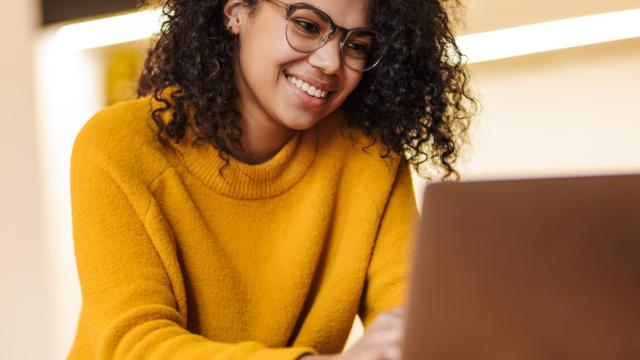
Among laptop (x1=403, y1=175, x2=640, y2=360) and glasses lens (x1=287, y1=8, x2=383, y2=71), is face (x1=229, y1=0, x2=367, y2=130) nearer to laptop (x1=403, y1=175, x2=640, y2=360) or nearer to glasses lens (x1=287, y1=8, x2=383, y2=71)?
glasses lens (x1=287, y1=8, x2=383, y2=71)

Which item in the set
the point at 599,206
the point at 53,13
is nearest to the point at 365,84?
the point at 599,206

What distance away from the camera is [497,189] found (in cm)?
59

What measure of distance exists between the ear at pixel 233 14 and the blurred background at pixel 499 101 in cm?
79

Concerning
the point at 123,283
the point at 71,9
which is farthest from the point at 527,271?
the point at 71,9

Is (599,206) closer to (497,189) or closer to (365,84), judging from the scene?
(497,189)

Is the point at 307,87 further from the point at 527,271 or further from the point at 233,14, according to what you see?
the point at 527,271

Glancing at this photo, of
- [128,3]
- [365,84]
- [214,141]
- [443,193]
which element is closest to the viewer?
[443,193]

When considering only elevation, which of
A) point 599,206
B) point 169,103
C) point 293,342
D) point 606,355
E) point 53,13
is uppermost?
point 53,13

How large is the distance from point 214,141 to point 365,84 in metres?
0.28

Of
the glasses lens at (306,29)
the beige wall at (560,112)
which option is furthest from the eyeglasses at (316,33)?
the beige wall at (560,112)

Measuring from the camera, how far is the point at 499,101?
2.23m

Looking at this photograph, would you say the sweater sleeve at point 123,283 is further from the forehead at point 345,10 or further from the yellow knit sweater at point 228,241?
the forehead at point 345,10

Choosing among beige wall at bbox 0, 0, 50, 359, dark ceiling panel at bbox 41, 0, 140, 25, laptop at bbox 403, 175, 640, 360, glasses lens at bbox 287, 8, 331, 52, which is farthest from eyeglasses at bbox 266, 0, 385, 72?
dark ceiling panel at bbox 41, 0, 140, 25

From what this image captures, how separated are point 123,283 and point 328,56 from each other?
16.4 inches
